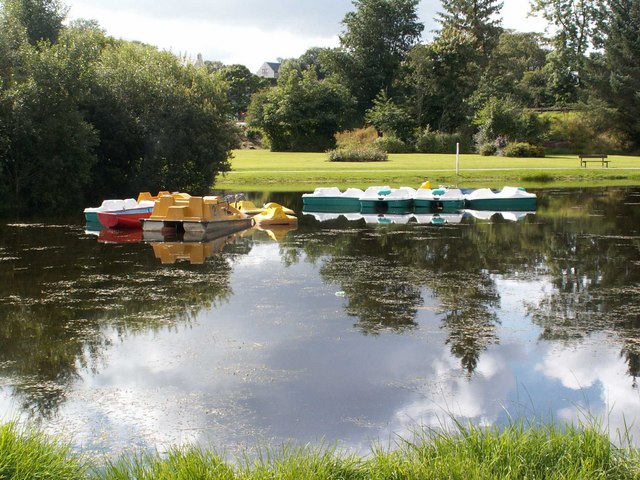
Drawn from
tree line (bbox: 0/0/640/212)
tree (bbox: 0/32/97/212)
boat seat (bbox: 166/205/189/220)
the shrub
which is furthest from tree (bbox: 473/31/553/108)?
boat seat (bbox: 166/205/189/220)

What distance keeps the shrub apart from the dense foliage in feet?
93.7

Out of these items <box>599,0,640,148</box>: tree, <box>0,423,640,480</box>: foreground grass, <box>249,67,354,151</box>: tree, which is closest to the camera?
Result: <box>0,423,640,480</box>: foreground grass

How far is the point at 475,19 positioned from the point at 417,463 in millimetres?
85068

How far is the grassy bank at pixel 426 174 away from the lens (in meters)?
40.7

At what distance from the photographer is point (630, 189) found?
37.1 metres

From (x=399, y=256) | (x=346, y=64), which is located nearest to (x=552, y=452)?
(x=399, y=256)

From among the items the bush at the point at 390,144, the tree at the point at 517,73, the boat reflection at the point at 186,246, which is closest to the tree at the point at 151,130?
the boat reflection at the point at 186,246

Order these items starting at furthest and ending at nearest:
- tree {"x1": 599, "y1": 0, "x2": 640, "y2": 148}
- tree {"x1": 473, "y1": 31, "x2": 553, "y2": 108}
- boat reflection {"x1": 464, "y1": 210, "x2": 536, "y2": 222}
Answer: tree {"x1": 473, "y1": 31, "x2": 553, "y2": 108}, tree {"x1": 599, "y1": 0, "x2": 640, "y2": 148}, boat reflection {"x1": 464, "y1": 210, "x2": 536, "y2": 222}

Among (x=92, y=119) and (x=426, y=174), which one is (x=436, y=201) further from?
(x=92, y=119)

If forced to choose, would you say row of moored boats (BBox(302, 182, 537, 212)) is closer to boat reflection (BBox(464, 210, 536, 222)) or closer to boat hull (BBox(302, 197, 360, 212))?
boat hull (BBox(302, 197, 360, 212))

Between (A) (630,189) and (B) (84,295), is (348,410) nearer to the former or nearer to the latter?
(B) (84,295)

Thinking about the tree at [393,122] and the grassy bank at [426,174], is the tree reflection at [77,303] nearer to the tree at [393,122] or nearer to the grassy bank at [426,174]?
the grassy bank at [426,174]

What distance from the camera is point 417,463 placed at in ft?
16.5

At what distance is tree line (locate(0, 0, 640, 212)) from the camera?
29.0 meters
